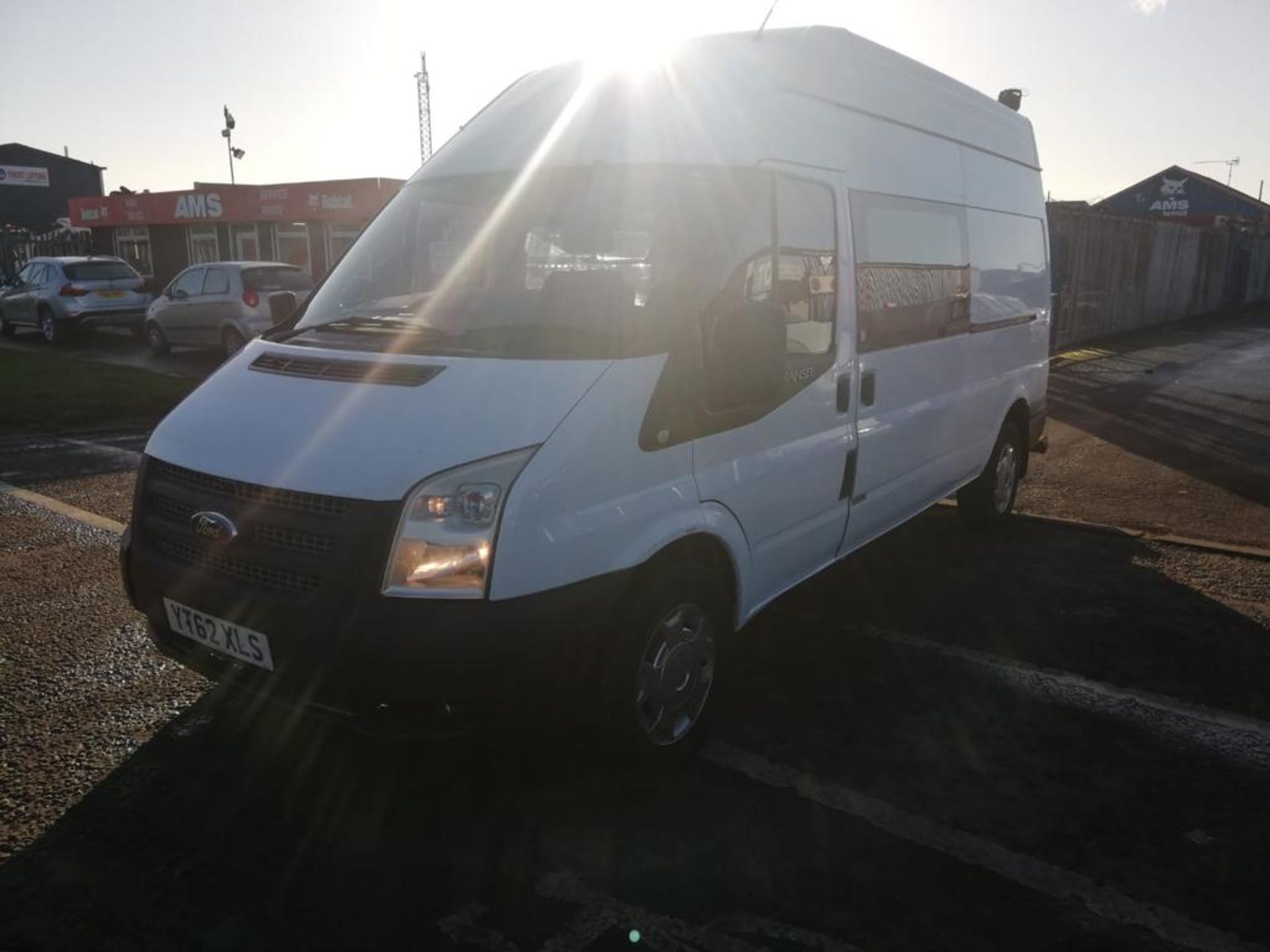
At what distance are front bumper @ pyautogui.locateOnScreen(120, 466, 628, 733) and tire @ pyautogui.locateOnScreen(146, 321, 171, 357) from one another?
606 inches

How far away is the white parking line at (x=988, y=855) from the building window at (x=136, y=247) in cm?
3239

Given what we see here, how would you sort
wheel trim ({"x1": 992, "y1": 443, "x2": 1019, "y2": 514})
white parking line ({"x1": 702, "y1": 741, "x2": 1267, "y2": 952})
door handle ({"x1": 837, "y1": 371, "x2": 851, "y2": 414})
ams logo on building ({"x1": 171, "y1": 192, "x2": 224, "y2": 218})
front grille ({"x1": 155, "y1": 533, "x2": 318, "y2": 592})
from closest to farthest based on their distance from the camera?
white parking line ({"x1": 702, "y1": 741, "x2": 1267, "y2": 952}) → front grille ({"x1": 155, "y1": 533, "x2": 318, "y2": 592}) → door handle ({"x1": 837, "y1": 371, "x2": 851, "y2": 414}) → wheel trim ({"x1": 992, "y1": 443, "x2": 1019, "y2": 514}) → ams logo on building ({"x1": 171, "y1": 192, "x2": 224, "y2": 218})

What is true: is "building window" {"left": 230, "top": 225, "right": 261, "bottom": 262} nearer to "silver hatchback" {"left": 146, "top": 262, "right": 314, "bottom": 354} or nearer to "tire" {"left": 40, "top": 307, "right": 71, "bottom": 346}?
"tire" {"left": 40, "top": 307, "right": 71, "bottom": 346}

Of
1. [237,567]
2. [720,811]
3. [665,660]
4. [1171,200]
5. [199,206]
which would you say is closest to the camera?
[237,567]

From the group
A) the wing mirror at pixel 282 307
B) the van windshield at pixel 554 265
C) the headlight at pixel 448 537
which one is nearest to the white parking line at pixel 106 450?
the wing mirror at pixel 282 307

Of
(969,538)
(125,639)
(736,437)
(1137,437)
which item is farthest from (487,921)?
(1137,437)

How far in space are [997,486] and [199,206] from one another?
27.0 m

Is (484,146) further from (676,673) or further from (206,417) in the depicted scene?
(676,673)

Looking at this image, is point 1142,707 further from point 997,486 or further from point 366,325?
point 366,325

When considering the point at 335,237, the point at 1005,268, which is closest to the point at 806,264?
the point at 1005,268

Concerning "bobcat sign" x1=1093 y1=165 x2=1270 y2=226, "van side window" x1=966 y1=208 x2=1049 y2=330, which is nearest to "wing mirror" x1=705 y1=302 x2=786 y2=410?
"van side window" x1=966 y1=208 x2=1049 y2=330

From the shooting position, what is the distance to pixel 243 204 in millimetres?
25891

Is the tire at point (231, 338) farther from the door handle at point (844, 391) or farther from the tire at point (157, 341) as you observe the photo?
the door handle at point (844, 391)

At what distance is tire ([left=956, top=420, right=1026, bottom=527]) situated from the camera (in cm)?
627
